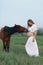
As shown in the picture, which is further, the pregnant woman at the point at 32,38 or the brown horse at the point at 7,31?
the brown horse at the point at 7,31

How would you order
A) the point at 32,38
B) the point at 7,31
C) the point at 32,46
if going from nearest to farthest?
the point at 32,38
the point at 32,46
the point at 7,31

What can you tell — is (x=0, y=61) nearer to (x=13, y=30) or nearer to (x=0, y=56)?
(x=0, y=56)

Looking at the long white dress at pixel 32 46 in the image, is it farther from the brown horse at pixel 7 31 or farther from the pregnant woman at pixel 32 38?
the brown horse at pixel 7 31

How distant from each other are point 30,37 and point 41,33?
22.9 m

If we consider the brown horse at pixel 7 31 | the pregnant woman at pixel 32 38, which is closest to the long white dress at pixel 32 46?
the pregnant woman at pixel 32 38

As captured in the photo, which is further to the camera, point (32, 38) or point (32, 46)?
point (32, 46)

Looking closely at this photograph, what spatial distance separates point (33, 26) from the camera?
51.3ft

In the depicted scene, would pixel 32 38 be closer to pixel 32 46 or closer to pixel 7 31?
pixel 32 46

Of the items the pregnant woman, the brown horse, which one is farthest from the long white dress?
the brown horse

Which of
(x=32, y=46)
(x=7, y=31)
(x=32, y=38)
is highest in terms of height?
(x=7, y=31)

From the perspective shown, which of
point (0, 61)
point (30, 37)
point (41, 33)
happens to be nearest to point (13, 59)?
point (0, 61)

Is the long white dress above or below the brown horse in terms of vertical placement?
below

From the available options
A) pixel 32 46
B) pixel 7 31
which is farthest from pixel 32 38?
pixel 7 31

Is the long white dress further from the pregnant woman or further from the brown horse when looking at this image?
the brown horse
